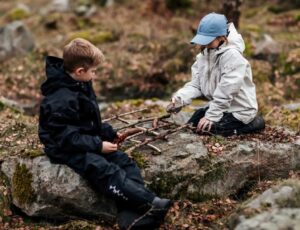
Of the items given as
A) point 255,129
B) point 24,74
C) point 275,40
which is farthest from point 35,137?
point 275,40

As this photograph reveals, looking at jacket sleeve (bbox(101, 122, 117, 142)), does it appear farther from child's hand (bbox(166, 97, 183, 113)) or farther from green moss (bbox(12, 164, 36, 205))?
child's hand (bbox(166, 97, 183, 113))

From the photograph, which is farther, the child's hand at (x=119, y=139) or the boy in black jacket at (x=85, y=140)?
the child's hand at (x=119, y=139)

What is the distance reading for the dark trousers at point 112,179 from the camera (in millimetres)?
4988

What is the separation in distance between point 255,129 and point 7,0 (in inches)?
810

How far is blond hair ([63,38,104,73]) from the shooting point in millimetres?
5074

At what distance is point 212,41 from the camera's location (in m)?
5.90

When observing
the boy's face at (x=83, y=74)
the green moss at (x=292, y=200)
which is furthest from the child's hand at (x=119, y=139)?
the green moss at (x=292, y=200)

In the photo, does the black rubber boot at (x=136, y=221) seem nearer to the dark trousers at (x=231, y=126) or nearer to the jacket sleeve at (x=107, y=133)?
the jacket sleeve at (x=107, y=133)

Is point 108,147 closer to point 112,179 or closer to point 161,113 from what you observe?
point 112,179

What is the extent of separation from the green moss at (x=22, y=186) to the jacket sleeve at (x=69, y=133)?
0.66m

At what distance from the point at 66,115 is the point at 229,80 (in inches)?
78.7

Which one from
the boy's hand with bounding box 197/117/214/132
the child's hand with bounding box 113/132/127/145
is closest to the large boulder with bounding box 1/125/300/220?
the boy's hand with bounding box 197/117/214/132

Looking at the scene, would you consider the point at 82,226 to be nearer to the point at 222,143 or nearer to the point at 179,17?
the point at 222,143

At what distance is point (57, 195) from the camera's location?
5.27 meters
